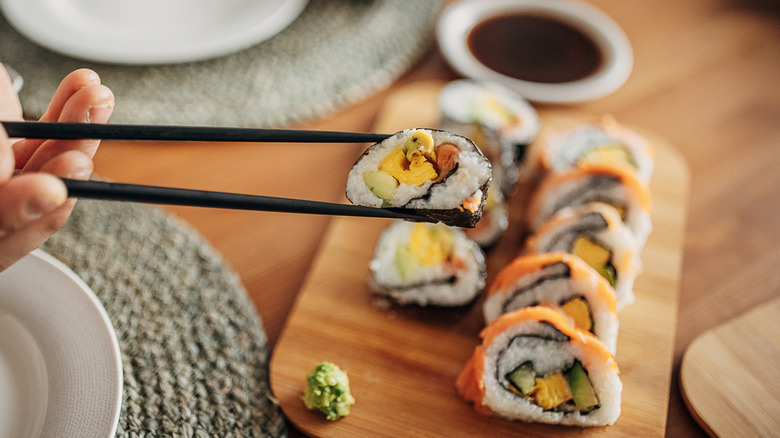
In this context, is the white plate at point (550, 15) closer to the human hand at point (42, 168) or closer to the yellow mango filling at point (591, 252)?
the yellow mango filling at point (591, 252)

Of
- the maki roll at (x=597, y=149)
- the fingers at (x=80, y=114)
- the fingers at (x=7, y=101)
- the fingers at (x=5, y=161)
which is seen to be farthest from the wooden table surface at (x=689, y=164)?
the fingers at (x=5, y=161)

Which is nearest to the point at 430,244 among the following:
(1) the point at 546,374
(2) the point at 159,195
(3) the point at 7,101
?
(1) the point at 546,374

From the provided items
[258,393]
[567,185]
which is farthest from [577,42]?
[258,393]

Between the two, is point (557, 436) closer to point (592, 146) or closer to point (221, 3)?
point (592, 146)

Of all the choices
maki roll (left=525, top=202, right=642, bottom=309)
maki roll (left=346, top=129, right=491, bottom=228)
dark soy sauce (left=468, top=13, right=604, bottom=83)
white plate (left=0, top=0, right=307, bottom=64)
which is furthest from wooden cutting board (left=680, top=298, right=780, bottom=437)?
white plate (left=0, top=0, right=307, bottom=64)

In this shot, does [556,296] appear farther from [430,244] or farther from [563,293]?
[430,244]
